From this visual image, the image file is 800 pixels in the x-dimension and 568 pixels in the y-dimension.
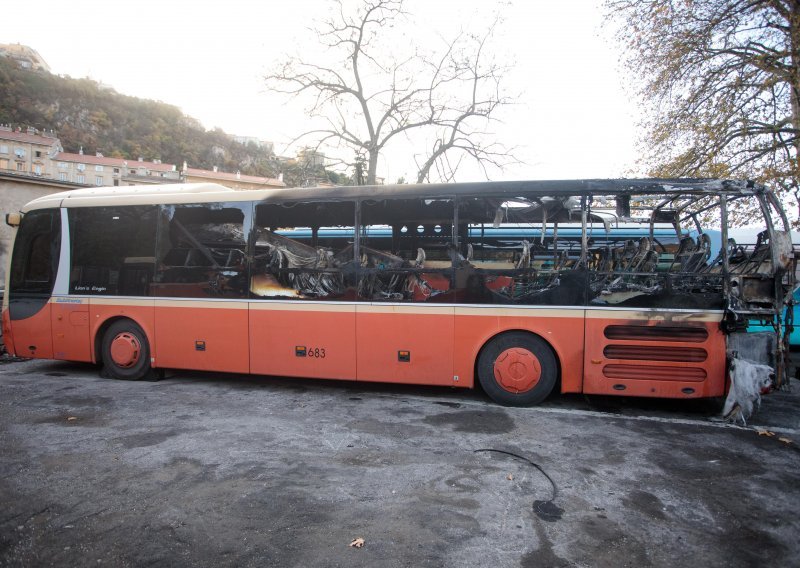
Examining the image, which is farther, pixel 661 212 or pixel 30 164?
pixel 30 164

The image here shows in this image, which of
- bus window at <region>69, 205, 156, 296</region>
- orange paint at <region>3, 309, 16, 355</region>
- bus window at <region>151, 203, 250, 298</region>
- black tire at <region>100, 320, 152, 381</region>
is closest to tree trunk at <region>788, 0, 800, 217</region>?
bus window at <region>151, 203, 250, 298</region>

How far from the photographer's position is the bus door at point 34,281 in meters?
8.09

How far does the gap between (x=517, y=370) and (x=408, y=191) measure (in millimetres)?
2755

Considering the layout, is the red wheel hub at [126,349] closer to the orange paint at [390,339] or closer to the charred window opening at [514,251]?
the orange paint at [390,339]

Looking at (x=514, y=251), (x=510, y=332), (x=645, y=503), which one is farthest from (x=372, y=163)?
(x=645, y=503)

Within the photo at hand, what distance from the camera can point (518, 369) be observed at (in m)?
6.11

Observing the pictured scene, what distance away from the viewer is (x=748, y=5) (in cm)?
1303

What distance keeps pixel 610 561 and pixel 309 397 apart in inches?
180

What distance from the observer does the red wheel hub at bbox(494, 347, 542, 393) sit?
6078mm

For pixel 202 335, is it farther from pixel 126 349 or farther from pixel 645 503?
pixel 645 503

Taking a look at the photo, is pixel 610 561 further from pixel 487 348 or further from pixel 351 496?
pixel 487 348

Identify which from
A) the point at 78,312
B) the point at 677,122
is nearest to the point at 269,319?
the point at 78,312

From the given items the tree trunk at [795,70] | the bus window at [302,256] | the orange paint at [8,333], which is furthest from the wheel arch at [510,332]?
the tree trunk at [795,70]

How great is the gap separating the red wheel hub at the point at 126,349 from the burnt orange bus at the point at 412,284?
2 centimetres
